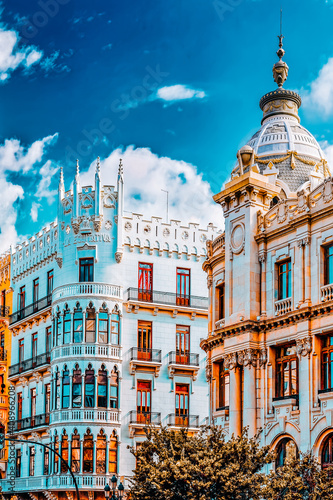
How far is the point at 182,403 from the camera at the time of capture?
55.5 meters

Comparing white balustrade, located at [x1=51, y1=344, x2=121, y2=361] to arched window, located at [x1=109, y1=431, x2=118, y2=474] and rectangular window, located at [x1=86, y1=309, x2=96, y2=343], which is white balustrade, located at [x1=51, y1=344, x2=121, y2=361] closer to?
rectangular window, located at [x1=86, y1=309, x2=96, y2=343]

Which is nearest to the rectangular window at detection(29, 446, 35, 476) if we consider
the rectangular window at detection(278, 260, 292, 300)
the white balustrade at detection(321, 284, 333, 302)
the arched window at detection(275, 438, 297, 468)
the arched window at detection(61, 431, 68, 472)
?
the arched window at detection(61, 431, 68, 472)

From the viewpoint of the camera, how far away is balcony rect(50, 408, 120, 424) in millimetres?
52031

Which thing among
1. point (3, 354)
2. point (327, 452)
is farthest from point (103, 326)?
point (327, 452)

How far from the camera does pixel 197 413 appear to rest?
183 feet

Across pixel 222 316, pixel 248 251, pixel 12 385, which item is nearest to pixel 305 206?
pixel 248 251

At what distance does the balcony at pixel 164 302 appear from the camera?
180ft

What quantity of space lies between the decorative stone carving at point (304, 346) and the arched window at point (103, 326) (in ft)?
64.3

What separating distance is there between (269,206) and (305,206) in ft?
13.6

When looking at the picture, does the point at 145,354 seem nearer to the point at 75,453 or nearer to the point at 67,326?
the point at 67,326

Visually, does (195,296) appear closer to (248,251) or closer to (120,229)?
(120,229)

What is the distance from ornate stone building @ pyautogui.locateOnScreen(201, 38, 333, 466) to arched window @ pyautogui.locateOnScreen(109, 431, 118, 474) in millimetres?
11660

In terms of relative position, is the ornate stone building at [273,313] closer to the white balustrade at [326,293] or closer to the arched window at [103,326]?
the white balustrade at [326,293]

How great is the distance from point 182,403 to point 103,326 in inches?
281
